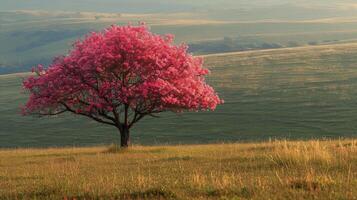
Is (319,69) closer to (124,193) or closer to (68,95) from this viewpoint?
(68,95)

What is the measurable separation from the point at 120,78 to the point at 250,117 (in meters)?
33.5

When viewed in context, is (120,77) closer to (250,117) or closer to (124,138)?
(124,138)

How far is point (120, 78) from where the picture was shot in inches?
1419

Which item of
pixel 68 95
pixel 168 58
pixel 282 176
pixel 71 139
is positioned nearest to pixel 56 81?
pixel 68 95

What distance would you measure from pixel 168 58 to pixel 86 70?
483cm

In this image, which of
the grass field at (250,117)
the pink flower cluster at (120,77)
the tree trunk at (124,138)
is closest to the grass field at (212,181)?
the pink flower cluster at (120,77)

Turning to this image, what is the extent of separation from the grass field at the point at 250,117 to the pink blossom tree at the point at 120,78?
1785 cm

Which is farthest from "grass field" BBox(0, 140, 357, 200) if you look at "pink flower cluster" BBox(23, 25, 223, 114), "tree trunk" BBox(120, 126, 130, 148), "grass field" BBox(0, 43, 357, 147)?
"grass field" BBox(0, 43, 357, 147)

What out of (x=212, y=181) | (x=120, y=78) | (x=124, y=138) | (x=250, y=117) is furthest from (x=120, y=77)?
(x=250, y=117)

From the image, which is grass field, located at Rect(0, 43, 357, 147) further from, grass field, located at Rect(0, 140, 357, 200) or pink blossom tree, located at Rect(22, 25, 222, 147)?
grass field, located at Rect(0, 140, 357, 200)

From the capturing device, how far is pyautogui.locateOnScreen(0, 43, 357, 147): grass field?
59.3m

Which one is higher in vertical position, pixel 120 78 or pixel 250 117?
pixel 120 78

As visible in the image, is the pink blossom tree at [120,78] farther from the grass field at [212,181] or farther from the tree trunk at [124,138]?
the grass field at [212,181]

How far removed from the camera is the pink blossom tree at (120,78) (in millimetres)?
34125
